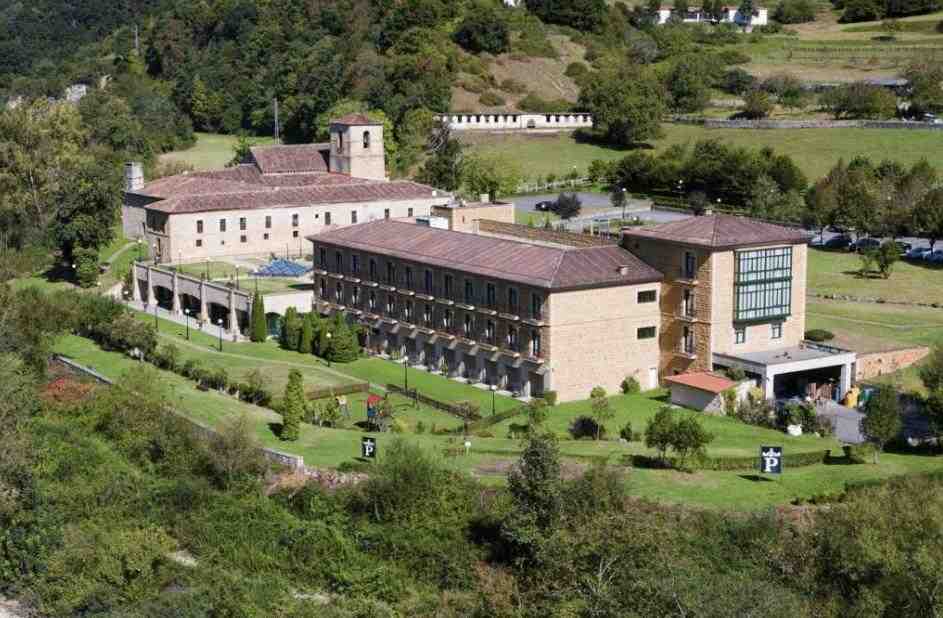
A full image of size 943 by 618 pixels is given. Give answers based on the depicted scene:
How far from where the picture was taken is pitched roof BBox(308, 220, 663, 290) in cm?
4747

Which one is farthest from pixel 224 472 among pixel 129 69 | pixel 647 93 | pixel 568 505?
pixel 129 69

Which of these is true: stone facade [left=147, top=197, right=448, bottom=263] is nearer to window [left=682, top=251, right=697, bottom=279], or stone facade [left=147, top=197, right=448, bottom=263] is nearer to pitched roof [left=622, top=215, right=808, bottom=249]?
pitched roof [left=622, top=215, right=808, bottom=249]

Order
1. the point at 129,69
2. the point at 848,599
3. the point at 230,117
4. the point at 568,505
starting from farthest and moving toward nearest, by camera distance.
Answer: the point at 129,69, the point at 230,117, the point at 568,505, the point at 848,599

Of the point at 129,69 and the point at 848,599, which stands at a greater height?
the point at 129,69

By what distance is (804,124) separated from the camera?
91.3 metres

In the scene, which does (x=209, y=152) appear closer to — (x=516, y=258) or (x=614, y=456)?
(x=516, y=258)

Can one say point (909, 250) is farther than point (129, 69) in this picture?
No

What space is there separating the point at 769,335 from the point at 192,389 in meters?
19.0

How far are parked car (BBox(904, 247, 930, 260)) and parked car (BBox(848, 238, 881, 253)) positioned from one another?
4.76 feet

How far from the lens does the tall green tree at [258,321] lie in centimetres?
5591

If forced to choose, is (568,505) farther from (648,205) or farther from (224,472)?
(648,205)

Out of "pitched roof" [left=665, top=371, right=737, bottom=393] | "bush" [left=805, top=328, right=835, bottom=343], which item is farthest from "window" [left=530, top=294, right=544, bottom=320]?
"bush" [left=805, top=328, right=835, bottom=343]

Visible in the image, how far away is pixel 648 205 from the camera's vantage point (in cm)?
7862

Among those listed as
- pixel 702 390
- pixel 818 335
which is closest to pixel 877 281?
pixel 818 335
